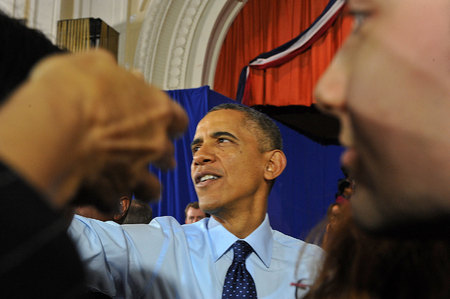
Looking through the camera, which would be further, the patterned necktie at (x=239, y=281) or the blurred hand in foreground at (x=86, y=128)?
the patterned necktie at (x=239, y=281)

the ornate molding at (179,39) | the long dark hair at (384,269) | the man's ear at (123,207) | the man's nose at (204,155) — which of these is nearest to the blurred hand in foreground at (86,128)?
the long dark hair at (384,269)

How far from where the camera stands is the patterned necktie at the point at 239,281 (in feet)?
4.26

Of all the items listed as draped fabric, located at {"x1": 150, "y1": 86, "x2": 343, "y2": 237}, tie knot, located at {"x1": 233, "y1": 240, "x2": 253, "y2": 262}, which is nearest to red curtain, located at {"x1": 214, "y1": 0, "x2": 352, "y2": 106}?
draped fabric, located at {"x1": 150, "y1": 86, "x2": 343, "y2": 237}

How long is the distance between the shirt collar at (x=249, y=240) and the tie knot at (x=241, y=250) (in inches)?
0.6

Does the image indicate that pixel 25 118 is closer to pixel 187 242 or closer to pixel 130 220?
pixel 187 242

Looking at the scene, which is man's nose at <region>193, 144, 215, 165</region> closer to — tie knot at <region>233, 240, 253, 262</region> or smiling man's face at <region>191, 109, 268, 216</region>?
smiling man's face at <region>191, 109, 268, 216</region>

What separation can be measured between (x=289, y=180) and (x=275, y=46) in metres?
1.35

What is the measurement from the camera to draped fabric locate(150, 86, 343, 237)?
10.3 ft

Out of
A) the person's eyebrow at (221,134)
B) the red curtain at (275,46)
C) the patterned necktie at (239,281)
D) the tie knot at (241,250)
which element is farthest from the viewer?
the red curtain at (275,46)

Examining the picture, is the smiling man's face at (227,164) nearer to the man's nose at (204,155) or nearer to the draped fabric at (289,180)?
the man's nose at (204,155)

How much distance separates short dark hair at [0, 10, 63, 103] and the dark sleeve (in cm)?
13

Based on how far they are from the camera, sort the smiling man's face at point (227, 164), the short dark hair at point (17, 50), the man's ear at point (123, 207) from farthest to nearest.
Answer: the man's ear at point (123, 207) < the smiling man's face at point (227, 164) < the short dark hair at point (17, 50)

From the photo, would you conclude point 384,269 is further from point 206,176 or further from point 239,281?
point 206,176

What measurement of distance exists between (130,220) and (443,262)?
244 centimetres
